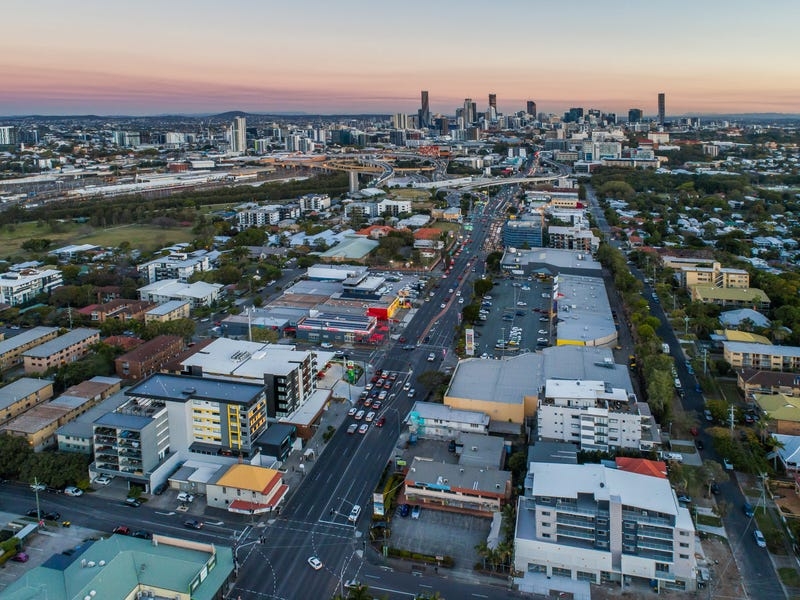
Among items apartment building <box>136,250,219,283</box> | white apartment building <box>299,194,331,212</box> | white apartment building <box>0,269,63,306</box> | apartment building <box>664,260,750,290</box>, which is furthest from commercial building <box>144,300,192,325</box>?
white apartment building <box>299,194,331,212</box>

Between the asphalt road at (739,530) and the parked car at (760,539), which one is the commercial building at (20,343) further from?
the parked car at (760,539)

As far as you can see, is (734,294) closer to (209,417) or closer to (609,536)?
(609,536)

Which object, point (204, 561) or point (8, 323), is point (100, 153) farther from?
point (204, 561)

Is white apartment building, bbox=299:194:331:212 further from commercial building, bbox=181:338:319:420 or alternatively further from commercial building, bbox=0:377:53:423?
commercial building, bbox=0:377:53:423

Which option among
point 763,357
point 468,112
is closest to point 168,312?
point 763,357

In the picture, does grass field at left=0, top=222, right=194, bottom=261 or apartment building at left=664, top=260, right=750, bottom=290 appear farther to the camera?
grass field at left=0, top=222, right=194, bottom=261

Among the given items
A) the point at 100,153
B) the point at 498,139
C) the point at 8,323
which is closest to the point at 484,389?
the point at 8,323
